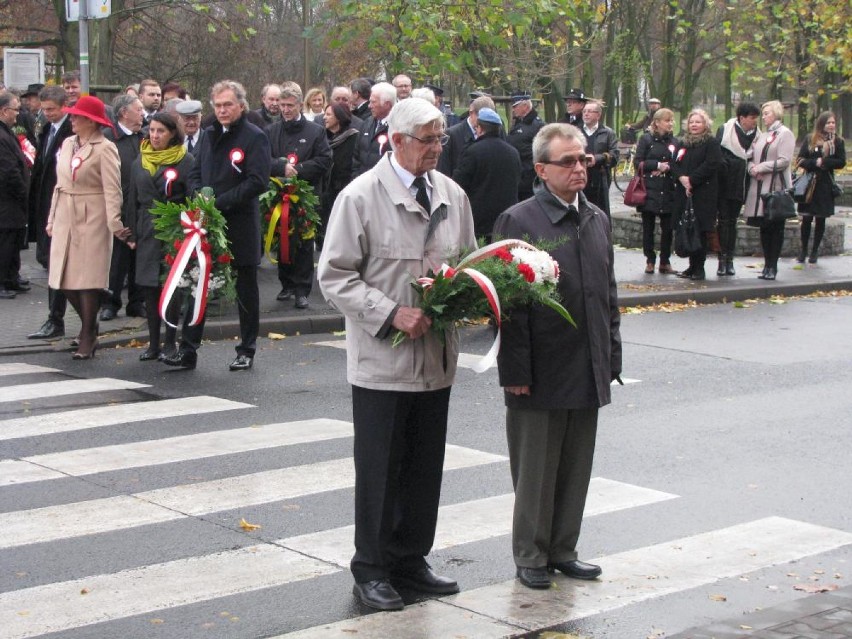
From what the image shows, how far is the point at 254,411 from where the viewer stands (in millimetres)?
9570

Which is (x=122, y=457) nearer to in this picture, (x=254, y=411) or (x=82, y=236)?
(x=254, y=411)

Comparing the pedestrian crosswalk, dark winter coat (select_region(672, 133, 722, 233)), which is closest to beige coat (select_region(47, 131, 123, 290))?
the pedestrian crosswalk

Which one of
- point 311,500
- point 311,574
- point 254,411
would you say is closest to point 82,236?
point 254,411

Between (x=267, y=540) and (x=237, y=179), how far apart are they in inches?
197

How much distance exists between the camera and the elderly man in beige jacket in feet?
17.6

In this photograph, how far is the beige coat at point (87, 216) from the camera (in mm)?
11359

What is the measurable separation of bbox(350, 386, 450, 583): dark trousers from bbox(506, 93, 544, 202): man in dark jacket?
33.6 feet

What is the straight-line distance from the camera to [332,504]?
710 cm

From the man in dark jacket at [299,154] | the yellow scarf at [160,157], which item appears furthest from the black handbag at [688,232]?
the yellow scarf at [160,157]

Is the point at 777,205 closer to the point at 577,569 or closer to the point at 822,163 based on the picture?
the point at 822,163

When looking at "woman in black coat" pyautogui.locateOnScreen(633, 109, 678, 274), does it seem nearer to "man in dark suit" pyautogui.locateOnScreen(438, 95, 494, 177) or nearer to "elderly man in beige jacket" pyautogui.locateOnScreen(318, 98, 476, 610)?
"man in dark suit" pyautogui.locateOnScreen(438, 95, 494, 177)

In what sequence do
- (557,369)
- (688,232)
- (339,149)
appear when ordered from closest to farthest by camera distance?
(557,369) < (339,149) < (688,232)

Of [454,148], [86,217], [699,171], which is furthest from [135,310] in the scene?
[699,171]

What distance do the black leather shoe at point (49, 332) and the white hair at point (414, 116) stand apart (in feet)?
25.4
